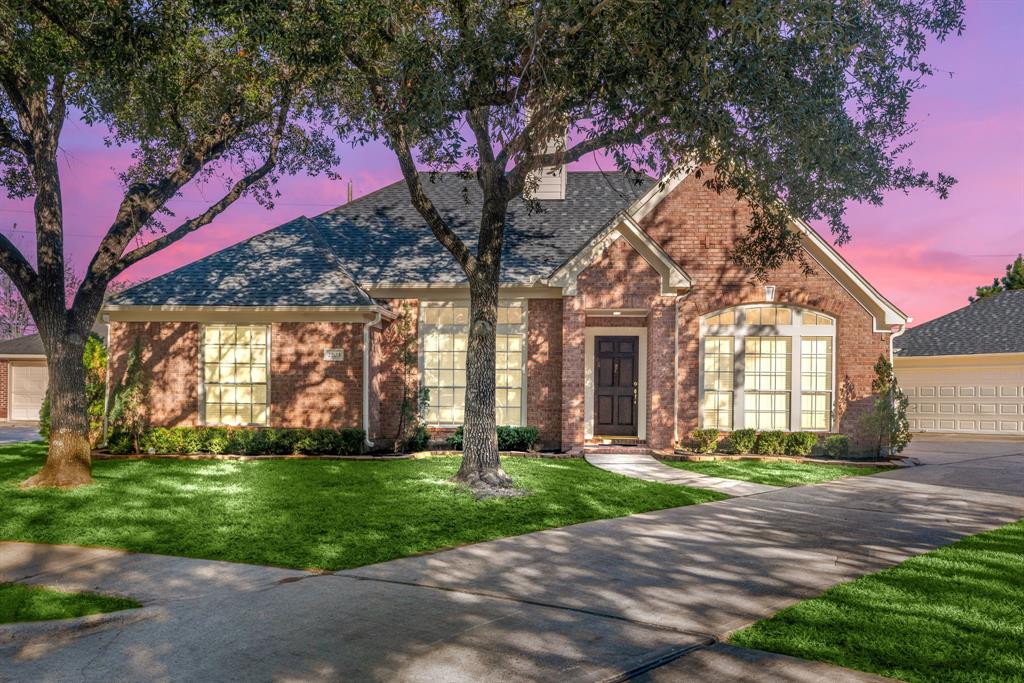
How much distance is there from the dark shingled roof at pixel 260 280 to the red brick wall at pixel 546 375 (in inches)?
153

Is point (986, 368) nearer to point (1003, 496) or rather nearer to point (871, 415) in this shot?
point (871, 415)

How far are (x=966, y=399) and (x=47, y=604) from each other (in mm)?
28852

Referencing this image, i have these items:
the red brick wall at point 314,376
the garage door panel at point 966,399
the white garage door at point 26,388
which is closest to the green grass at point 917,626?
the red brick wall at point 314,376

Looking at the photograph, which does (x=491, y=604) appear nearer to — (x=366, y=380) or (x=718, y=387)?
(x=366, y=380)

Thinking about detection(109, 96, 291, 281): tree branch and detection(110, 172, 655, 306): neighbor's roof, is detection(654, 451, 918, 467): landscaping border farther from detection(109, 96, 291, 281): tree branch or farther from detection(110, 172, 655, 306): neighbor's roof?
detection(109, 96, 291, 281): tree branch

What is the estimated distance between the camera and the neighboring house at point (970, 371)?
26156 millimetres

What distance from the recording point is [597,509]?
35.0 ft

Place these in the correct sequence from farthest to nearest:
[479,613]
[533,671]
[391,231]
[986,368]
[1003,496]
Answer: [986,368]
[391,231]
[1003,496]
[479,613]
[533,671]

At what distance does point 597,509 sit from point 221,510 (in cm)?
504

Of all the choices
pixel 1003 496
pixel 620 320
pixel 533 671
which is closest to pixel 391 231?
pixel 620 320

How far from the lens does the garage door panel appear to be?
2612 cm

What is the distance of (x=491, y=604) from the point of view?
6.13 m

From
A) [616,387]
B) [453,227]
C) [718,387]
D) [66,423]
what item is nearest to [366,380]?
[453,227]

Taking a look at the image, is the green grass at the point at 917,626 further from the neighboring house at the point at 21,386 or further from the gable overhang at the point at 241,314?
the neighboring house at the point at 21,386
